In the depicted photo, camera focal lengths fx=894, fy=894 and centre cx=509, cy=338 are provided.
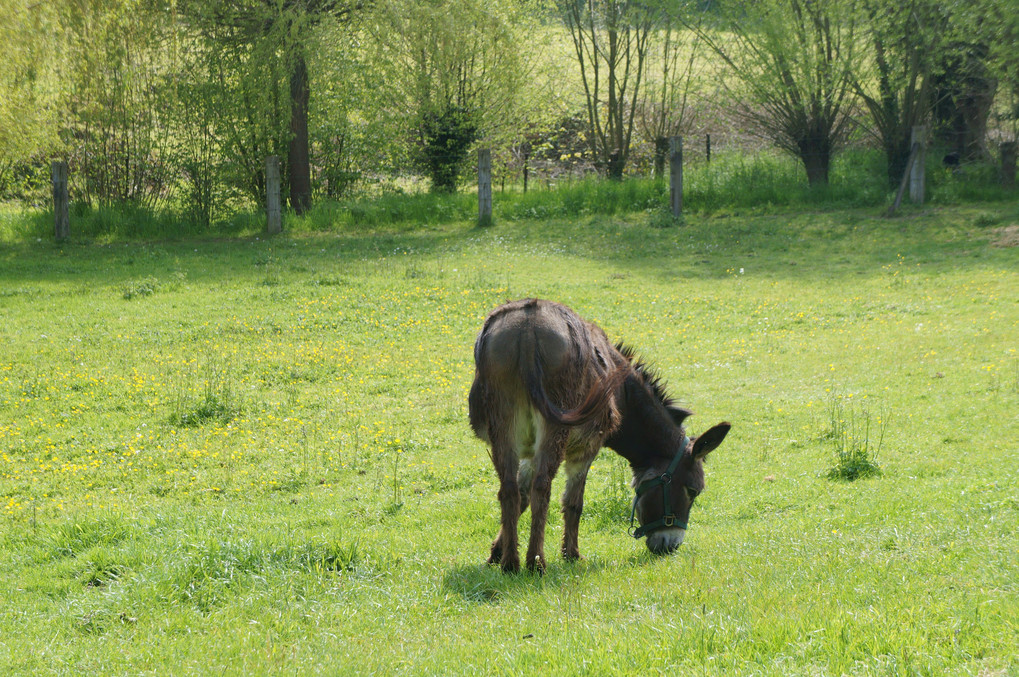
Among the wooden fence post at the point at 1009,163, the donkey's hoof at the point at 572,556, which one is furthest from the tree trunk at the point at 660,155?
the donkey's hoof at the point at 572,556

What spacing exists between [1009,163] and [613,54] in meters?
12.0

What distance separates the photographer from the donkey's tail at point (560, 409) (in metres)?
5.45

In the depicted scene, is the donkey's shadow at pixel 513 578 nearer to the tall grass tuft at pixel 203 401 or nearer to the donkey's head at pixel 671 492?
the donkey's head at pixel 671 492

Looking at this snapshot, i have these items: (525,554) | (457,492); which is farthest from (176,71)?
(525,554)

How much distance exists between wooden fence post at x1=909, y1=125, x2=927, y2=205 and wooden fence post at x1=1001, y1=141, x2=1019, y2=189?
6.44ft

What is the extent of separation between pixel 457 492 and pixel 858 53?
20670 millimetres

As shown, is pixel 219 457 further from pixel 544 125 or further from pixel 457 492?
pixel 544 125

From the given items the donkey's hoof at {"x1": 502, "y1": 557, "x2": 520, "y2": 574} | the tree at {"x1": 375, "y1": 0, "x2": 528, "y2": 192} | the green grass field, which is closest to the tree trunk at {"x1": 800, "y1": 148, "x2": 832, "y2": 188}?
the green grass field

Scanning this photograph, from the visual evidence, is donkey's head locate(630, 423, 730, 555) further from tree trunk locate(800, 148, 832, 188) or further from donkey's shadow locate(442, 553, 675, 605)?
tree trunk locate(800, 148, 832, 188)

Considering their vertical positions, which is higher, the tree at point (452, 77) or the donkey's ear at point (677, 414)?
the tree at point (452, 77)

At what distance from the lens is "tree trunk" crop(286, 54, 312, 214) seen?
23609 millimetres

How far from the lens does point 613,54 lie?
28.5 m

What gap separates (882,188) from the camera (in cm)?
2350

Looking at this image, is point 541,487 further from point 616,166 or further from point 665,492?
point 616,166
